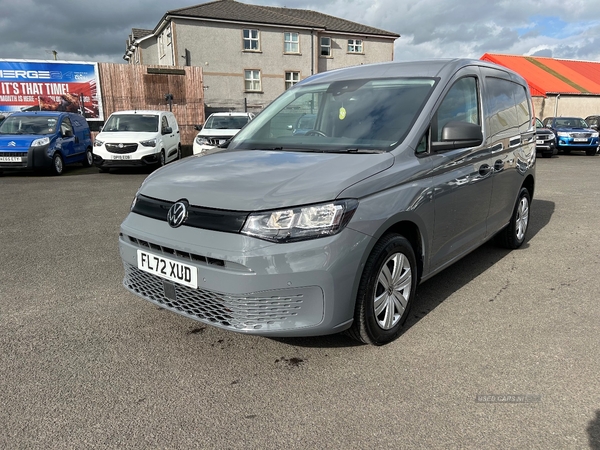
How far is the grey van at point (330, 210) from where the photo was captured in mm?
2607

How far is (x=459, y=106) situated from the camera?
3.85 m

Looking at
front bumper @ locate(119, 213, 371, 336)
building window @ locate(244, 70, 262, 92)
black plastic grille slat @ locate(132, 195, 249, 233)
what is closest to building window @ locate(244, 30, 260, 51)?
building window @ locate(244, 70, 262, 92)

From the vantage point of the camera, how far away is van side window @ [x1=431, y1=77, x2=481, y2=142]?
346cm

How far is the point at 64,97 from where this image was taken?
2352 centimetres

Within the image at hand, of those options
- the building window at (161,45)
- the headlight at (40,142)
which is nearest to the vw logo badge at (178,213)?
the headlight at (40,142)

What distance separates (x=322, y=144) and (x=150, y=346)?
72.5 inches

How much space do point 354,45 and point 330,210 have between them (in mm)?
37432

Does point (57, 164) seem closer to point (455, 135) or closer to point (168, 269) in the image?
point (168, 269)

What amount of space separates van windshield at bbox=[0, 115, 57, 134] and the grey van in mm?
11036

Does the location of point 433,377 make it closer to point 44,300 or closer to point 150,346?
point 150,346

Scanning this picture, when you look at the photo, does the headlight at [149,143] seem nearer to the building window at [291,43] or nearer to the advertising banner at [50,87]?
the advertising banner at [50,87]

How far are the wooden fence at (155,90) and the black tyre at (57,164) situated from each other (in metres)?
10.2

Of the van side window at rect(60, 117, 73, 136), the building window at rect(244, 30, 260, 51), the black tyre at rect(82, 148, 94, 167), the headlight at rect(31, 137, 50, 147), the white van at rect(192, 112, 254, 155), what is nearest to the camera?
the headlight at rect(31, 137, 50, 147)

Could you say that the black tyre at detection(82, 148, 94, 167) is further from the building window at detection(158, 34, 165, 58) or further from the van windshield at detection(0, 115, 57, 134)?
the building window at detection(158, 34, 165, 58)
